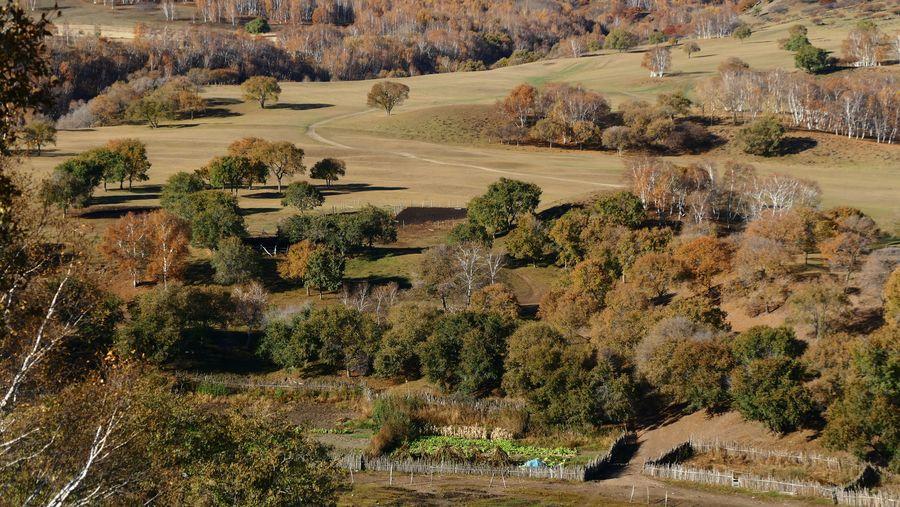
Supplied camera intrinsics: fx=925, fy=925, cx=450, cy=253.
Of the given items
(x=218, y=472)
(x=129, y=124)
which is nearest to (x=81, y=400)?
(x=218, y=472)

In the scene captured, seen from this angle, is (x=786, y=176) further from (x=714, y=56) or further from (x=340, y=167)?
(x=714, y=56)

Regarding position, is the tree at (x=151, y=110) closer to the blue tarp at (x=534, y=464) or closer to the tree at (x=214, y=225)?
the tree at (x=214, y=225)

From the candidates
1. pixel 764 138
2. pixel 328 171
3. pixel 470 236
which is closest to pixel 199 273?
pixel 470 236

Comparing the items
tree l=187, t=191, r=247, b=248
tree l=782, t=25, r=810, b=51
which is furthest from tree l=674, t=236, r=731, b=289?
tree l=782, t=25, r=810, b=51

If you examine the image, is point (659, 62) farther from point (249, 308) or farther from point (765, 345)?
point (765, 345)

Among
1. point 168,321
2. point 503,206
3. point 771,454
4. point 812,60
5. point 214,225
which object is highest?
point 812,60

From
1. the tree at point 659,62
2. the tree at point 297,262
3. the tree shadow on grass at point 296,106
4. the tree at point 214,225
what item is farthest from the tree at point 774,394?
the tree at point 659,62

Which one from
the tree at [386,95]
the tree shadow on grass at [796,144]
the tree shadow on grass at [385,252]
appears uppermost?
the tree at [386,95]
